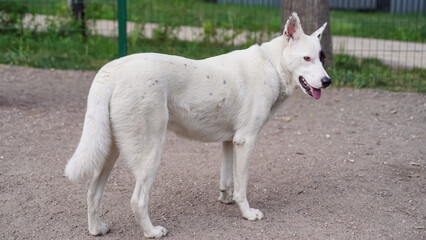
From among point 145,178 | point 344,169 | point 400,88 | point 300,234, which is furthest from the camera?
point 400,88

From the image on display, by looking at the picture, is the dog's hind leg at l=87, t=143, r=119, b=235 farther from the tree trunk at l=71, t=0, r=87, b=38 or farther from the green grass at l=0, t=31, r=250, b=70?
the tree trunk at l=71, t=0, r=87, b=38

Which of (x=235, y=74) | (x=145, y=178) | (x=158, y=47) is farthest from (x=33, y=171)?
(x=158, y=47)

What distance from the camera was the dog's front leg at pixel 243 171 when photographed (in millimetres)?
4418

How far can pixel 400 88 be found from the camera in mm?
Answer: 8773

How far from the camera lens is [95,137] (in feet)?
12.3

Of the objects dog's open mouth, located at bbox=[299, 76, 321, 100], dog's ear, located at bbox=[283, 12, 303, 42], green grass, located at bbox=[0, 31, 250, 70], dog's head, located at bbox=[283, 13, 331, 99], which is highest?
dog's ear, located at bbox=[283, 12, 303, 42]

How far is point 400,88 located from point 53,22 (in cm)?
615

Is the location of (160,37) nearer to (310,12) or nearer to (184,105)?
(310,12)

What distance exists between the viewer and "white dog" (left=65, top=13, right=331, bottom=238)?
3.81m

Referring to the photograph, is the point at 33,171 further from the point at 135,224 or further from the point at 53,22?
the point at 53,22

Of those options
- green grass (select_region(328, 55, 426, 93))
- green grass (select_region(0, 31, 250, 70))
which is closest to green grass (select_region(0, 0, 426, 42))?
green grass (select_region(0, 31, 250, 70))

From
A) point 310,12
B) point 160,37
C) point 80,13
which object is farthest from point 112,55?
point 310,12

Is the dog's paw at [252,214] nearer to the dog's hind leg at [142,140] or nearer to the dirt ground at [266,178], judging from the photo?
the dirt ground at [266,178]

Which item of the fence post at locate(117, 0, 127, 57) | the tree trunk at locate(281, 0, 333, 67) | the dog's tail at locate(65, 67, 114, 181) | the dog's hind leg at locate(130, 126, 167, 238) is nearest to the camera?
the dog's tail at locate(65, 67, 114, 181)
